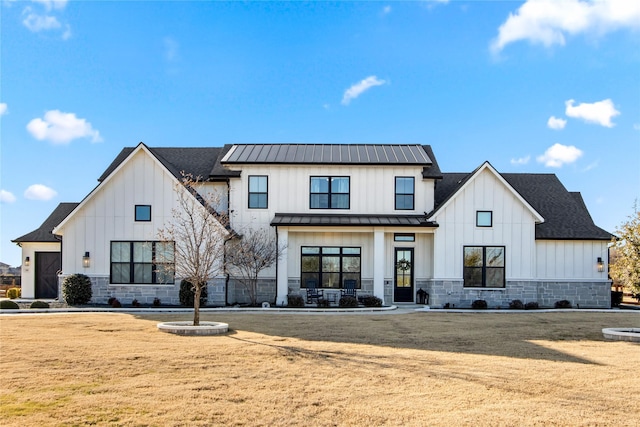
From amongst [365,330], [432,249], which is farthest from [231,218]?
[365,330]

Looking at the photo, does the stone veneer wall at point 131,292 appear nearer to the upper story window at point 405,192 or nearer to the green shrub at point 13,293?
the green shrub at point 13,293

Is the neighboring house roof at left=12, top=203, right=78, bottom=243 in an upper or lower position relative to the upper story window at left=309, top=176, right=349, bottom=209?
lower

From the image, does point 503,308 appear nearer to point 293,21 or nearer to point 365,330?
point 365,330

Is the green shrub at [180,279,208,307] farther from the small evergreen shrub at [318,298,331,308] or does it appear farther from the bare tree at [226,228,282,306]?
the small evergreen shrub at [318,298,331,308]

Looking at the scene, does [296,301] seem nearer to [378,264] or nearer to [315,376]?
[378,264]

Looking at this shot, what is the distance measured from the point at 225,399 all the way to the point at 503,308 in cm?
1828

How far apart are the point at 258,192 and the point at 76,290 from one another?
873cm

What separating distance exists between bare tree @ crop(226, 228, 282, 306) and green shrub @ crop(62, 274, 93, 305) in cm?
606

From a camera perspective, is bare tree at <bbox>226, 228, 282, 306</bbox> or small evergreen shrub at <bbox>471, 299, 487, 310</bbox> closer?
bare tree at <bbox>226, 228, 282, 306</bbox>

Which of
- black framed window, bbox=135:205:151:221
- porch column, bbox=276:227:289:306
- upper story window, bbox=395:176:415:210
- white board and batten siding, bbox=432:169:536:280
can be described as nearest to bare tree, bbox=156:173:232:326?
black framed window, bbox=135:205:151:221

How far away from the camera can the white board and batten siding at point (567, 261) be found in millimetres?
25328

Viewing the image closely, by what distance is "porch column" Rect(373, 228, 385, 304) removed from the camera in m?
24.3

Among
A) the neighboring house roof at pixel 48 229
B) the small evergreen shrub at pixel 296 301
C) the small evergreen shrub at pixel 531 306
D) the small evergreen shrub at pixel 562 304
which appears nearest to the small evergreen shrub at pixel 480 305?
the small evergreen shrub at pixel 531 306

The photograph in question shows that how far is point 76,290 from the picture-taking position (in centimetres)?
2358
